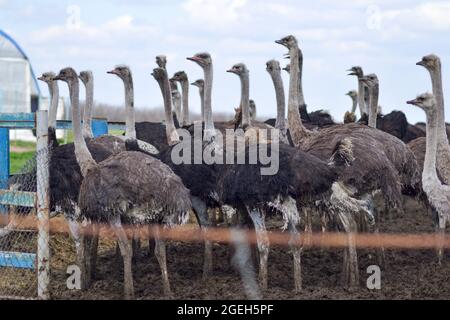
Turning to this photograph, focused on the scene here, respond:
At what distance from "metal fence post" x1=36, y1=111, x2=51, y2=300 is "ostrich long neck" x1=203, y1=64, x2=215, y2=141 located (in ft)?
6.93

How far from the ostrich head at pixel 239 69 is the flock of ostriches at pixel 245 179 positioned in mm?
13

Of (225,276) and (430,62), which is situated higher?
(430,62)

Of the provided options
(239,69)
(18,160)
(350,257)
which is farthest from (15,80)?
(350,257)

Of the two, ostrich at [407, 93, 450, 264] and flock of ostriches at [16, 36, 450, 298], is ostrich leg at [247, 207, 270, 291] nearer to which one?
flock of ostriches at [16, 36, 450, 298]

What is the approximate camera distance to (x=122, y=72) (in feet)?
32.5

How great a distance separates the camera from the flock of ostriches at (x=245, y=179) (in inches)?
296

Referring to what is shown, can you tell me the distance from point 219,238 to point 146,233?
0.72 m

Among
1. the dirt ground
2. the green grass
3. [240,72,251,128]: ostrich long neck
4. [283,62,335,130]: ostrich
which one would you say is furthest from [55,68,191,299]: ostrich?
the green grass

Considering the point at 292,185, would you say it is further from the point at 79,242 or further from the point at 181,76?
the point at 181,76

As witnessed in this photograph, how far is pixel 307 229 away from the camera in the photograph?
9.84 metres

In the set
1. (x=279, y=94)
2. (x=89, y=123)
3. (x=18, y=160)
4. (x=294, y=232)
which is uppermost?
(x=279, y=94)

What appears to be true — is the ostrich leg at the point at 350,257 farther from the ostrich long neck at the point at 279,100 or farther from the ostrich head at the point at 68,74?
the ostrich head at the point at 68,74

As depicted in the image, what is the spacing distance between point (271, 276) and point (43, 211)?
212 centimetres
